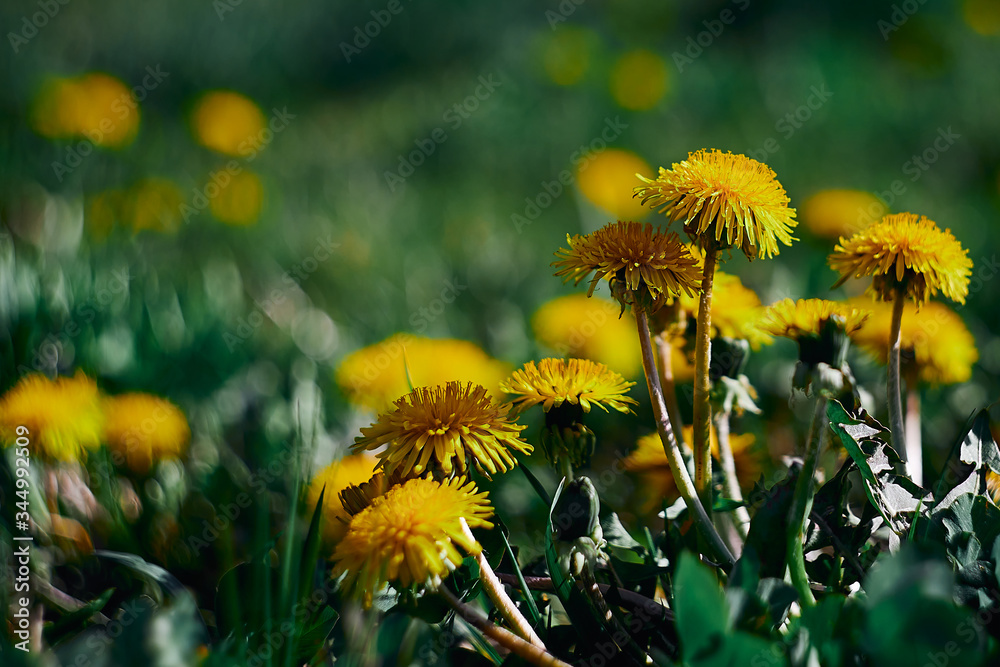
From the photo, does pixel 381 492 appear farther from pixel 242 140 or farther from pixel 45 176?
pixel 242 140

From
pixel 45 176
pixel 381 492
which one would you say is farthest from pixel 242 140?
pixel 381 492

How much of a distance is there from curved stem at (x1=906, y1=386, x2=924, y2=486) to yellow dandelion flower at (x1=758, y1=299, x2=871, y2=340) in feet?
0.62

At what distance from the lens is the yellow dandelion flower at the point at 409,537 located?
63 cm

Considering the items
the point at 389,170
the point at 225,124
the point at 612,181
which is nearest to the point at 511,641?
the point at 612,181

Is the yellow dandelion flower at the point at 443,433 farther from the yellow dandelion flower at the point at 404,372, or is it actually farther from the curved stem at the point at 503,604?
the yellow dandelion flower at the point at 404,372

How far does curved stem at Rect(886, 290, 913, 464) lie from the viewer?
897 mm

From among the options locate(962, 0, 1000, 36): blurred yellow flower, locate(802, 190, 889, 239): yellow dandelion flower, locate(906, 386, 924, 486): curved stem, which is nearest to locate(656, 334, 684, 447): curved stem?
locate(906, 386, 924, 486): curved stem

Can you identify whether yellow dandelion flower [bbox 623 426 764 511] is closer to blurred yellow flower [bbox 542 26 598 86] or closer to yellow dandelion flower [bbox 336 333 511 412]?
yellow dandelion flower [bbox 336 333 511 412]

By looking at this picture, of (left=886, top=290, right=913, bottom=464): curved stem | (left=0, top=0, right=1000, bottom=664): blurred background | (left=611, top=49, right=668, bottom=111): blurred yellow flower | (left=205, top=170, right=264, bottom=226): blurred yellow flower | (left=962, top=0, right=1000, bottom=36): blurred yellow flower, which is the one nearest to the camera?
(left=886, top=290, right=913, bottom=464): curved stem

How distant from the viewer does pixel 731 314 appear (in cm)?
98

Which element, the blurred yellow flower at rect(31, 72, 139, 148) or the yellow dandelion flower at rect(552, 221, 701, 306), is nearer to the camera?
the yellow dandelion flower at rect(552, 221, 701, 306)

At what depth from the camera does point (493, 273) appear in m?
2.39

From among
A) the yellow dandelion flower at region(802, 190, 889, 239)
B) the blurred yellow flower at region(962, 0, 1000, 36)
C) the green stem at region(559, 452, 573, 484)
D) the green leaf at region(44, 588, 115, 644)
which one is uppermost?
the blurred yellow flower at region(962, 0, 1000, 36)

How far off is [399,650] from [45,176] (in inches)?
94.3
